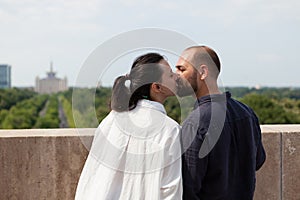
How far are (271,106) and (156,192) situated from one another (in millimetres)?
58841

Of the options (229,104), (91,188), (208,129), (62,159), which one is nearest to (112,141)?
(91,188)

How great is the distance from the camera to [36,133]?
164 inches

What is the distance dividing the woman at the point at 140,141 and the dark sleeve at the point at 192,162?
0.08 m

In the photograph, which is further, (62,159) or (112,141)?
(62,159)

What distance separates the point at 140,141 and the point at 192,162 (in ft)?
1.04

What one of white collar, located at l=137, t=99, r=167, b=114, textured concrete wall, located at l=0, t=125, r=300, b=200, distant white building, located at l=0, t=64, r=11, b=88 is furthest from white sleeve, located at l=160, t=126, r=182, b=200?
distant white building, located at l=0, t=64, r=11, b=88

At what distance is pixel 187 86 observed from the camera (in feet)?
8.82

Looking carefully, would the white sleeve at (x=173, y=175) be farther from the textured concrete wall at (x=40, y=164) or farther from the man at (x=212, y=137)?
the textured concrete wall at (x=40, y=164)

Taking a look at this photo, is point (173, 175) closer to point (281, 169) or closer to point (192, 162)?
point (192, 162)

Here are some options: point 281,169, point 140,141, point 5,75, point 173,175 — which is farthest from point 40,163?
point 5,75

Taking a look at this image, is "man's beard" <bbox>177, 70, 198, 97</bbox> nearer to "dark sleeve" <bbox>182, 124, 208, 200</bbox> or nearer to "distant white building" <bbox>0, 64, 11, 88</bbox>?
"dark sleeve" <bbox>182, 124, 208, 200</bbox>

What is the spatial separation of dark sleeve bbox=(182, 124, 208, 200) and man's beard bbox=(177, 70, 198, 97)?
0.69 ft

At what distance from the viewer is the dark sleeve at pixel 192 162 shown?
2.58 metres

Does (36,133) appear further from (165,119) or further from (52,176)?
(165,119)
